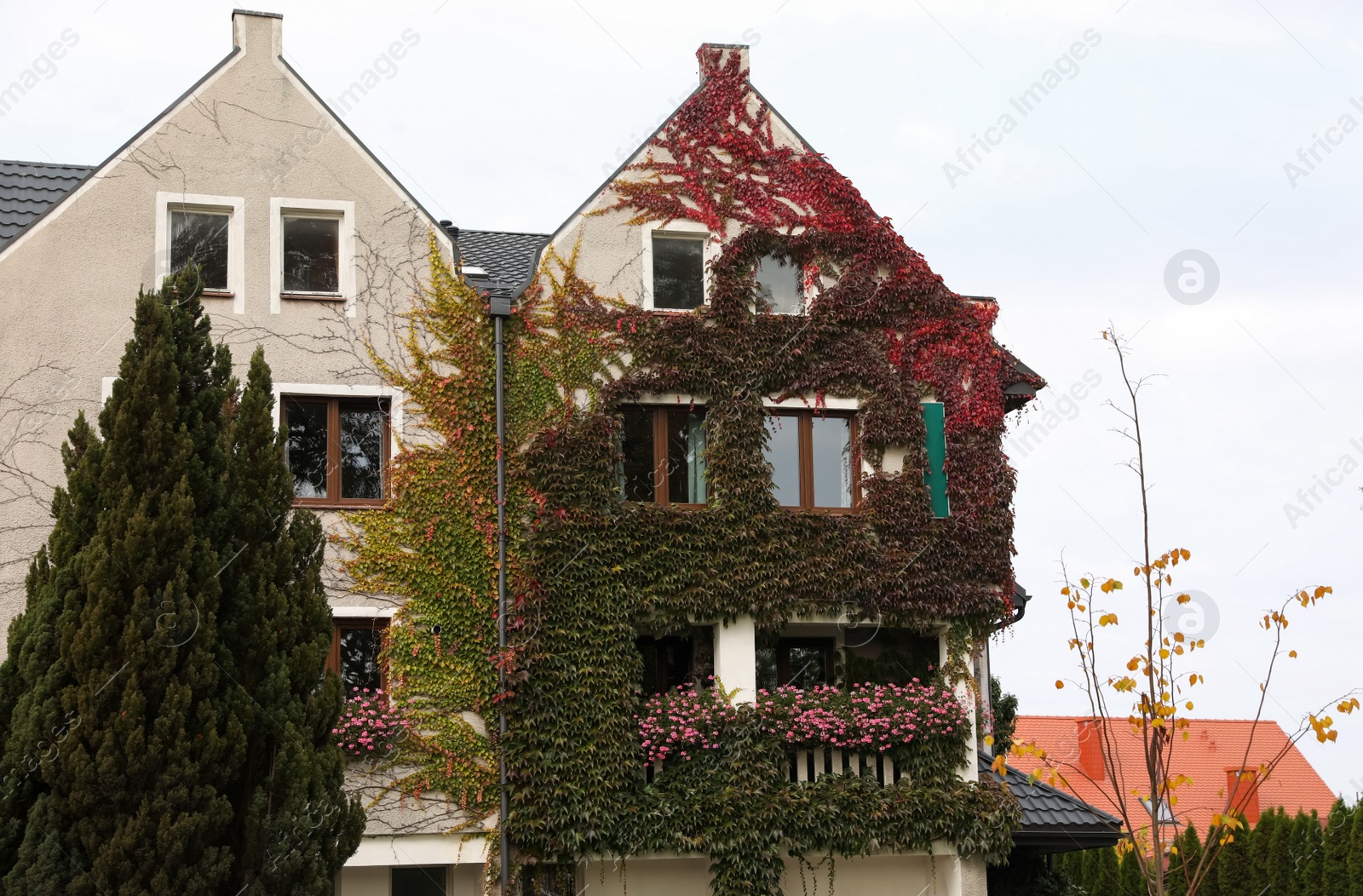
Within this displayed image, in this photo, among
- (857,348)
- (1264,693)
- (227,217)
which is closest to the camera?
(1264,693)

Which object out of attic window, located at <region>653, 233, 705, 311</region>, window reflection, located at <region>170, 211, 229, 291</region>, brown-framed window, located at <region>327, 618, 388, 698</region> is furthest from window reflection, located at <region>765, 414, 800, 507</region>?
window reflection, located at <region>170, 211, 229, 291</region>

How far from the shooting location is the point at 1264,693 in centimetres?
1151

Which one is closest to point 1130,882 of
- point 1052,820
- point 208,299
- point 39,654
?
point 1052,820

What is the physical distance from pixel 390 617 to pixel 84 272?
5685 mm

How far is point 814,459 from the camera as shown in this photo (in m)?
21.0

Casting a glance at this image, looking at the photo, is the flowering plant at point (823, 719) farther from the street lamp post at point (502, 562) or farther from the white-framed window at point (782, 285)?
the white-framed window at point (782, 285)

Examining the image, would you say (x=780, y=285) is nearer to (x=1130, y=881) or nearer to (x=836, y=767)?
(x=836, y=767)

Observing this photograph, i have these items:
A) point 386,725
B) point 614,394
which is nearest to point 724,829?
point 386,725

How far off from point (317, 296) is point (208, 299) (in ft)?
4.36

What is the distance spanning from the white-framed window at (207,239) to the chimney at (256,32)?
2.10 m

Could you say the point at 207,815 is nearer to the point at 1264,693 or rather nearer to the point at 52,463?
the point at 52,463

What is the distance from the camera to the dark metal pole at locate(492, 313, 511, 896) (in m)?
18.7

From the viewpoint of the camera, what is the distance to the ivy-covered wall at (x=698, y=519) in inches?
747

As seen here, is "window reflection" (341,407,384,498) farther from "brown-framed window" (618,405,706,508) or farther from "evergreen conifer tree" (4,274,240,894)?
"evergreen conifer tree" (4,274,240,894)
